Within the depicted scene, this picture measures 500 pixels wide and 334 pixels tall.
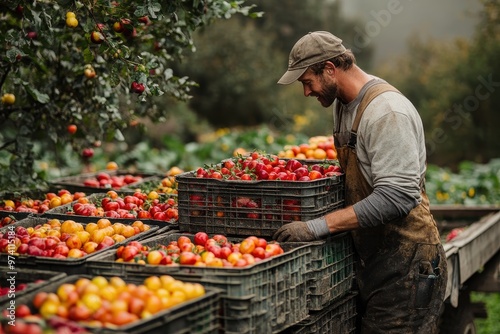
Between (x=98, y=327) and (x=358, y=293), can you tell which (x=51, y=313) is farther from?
(x=358, y=293)

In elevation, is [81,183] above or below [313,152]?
below

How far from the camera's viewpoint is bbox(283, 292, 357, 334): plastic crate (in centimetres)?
404

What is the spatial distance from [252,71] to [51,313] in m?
24.9

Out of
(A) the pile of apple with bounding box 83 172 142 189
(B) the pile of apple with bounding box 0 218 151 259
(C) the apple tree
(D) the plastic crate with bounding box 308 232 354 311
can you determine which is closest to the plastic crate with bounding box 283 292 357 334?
(D) the plastic crate with bounding box 308 232 354 311

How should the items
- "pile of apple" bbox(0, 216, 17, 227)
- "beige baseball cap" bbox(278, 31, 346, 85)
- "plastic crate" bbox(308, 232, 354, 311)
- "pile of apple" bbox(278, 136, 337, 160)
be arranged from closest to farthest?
"plastic crate" bbox(308, 232, 354, 311) → "beige baseball cap" bbox(278, 31, 346, 85) → "pile of apple" bbox(0, 216, 17, 227) → "pile of apple" bbox(278, 136, 337, 160)

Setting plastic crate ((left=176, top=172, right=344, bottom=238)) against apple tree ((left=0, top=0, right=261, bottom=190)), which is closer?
plastic crate ((left=176, top=172, right=344, bottom=238))

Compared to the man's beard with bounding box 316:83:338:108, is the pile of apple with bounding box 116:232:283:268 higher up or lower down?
lower down

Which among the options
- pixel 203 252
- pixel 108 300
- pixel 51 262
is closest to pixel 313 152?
pixel 203 252

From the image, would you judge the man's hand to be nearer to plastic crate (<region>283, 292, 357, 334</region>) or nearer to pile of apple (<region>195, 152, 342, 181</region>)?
pile of apple (<region>195, 152, 342, 181</region>)

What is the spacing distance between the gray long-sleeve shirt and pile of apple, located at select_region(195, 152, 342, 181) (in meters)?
0.40

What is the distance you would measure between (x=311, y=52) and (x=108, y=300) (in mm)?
1999

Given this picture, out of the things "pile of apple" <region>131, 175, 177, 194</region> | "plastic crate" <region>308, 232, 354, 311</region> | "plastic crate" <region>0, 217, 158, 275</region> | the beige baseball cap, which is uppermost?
the beige baseball cap

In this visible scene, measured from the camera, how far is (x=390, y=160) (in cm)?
417

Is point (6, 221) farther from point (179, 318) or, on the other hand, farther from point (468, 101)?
point (468, 101)
